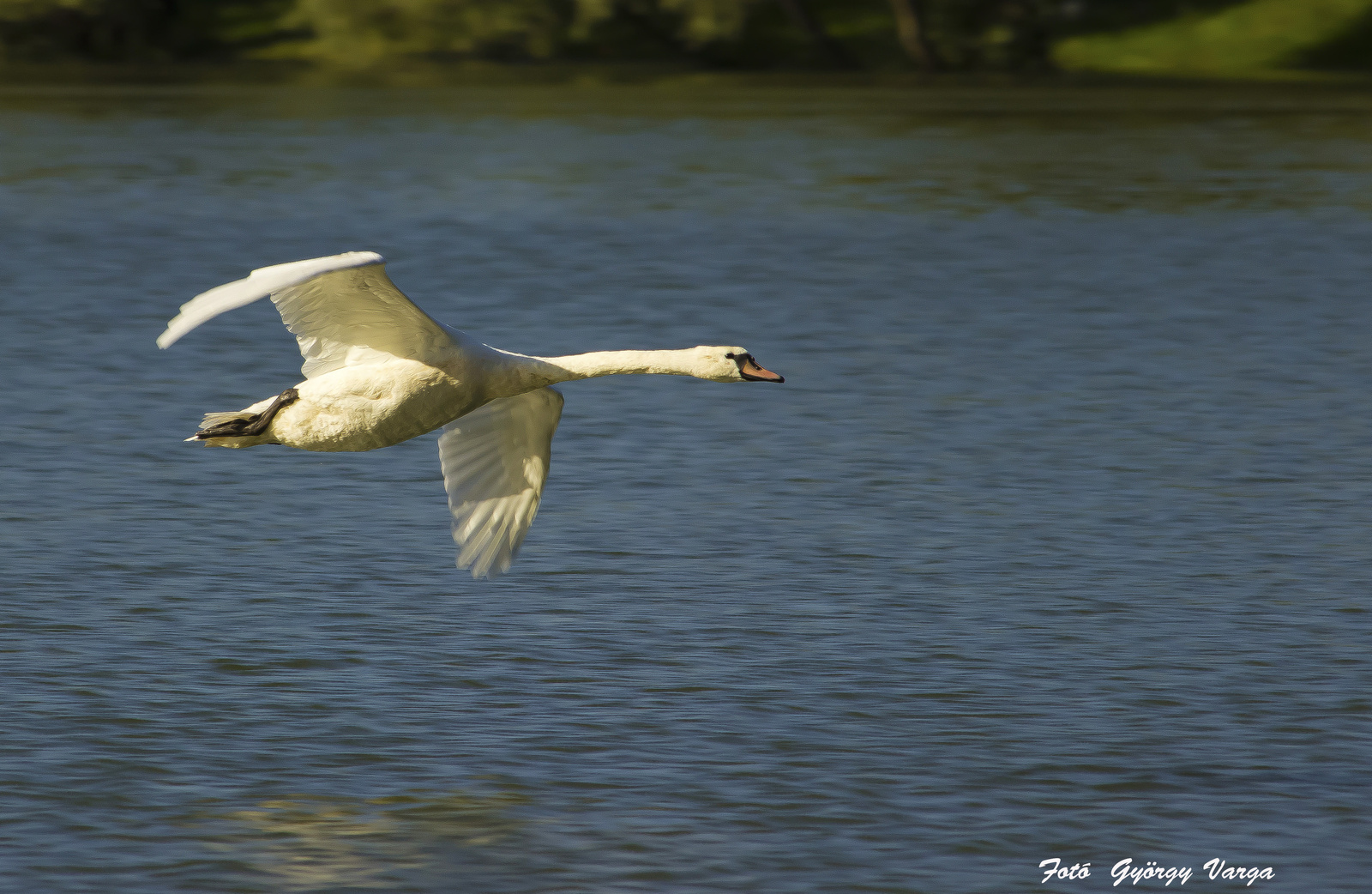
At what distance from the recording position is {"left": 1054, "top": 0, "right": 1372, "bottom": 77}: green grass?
61.0m

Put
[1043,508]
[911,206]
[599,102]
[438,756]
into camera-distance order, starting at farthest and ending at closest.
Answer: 1. [599,102]
2. [911,206]
3. [1043,508]
4. [438,756]

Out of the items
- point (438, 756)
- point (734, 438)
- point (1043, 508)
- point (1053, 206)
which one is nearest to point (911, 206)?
point (1053, 206)

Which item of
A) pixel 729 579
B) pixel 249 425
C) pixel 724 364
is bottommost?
pixel 729 579

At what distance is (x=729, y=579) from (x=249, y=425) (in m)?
4.57

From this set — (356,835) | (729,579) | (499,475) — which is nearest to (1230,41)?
(729,579)

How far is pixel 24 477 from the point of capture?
62.5ft

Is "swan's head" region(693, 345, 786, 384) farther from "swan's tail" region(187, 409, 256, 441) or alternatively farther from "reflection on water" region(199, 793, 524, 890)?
"reflection on water" region(199, 793, 524, 890)

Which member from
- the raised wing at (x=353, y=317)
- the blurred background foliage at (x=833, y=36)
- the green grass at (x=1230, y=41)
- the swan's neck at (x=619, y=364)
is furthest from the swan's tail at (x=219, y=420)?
the green grass at (x=1230, y=41)

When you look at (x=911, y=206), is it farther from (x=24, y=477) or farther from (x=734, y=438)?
(x=24, y=477)

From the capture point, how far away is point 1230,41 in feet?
203

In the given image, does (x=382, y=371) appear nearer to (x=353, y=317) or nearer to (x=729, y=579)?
(x=353, y=317)

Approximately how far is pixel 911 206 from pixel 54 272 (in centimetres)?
1387

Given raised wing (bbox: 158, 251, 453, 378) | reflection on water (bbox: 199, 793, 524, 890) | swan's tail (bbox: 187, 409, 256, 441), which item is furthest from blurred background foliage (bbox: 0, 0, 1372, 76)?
reflection on water (bbox: 199, 793, 524, 890)

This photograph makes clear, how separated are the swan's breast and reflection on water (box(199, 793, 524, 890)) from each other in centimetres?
195
